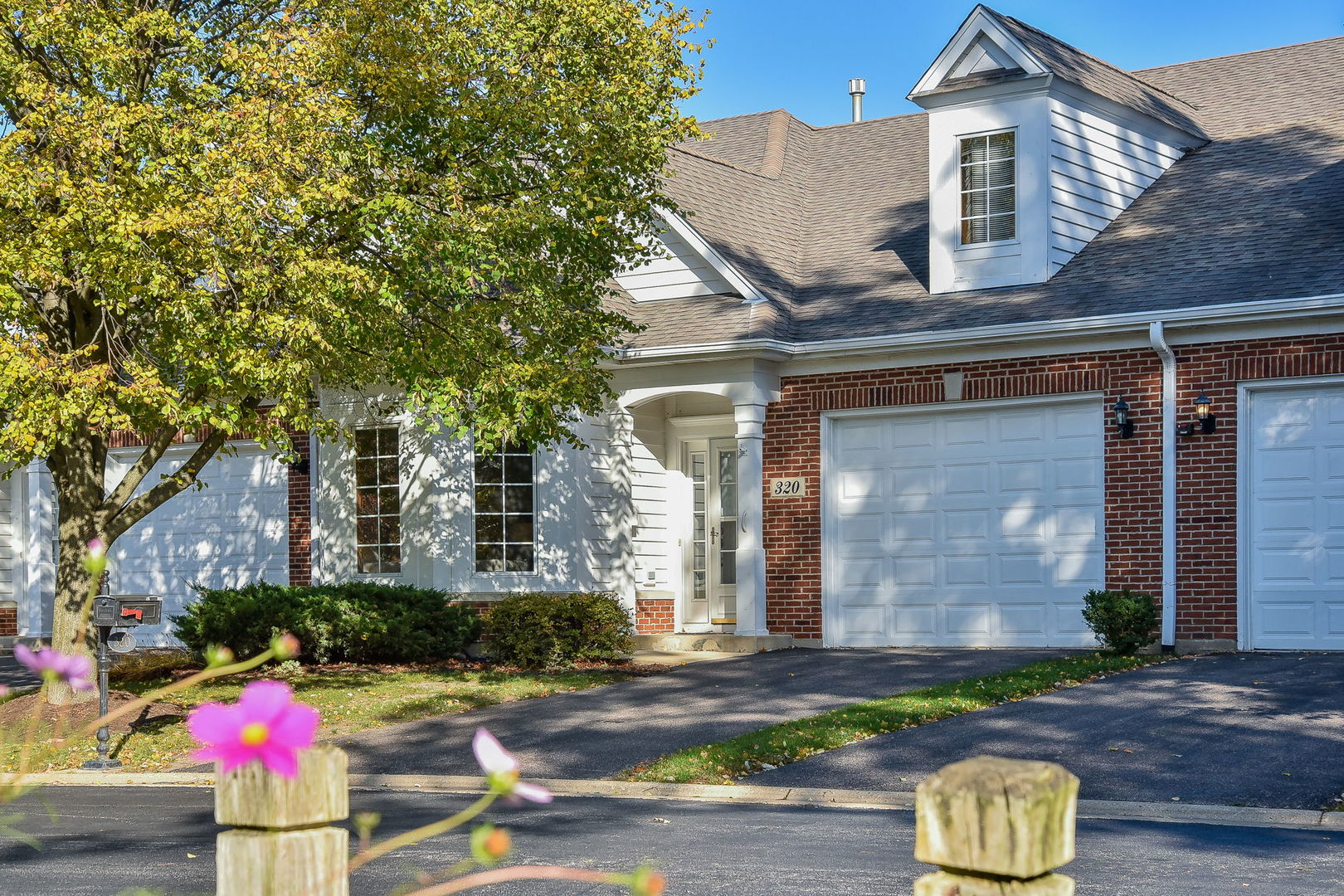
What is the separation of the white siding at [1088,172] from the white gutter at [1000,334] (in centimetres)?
147

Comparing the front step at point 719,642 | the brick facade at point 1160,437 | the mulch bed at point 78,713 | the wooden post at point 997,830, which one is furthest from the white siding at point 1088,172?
the wooden post at point 997,830

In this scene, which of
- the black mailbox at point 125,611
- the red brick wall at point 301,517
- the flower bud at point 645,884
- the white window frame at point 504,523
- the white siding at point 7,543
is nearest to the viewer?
the flower bud at point 645,884

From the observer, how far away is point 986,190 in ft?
57.8

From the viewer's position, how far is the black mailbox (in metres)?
11.7

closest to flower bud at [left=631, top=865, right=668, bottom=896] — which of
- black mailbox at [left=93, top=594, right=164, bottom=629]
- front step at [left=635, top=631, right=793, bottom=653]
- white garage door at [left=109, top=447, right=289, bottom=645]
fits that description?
black mailbox at [left=93, top=594, right=164, bottom=629]

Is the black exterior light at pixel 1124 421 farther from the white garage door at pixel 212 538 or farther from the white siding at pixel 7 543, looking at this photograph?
the white siding at pixel 7 543

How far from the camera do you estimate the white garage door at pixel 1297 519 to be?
14.9m

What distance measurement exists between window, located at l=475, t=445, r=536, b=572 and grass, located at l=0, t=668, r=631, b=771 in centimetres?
212

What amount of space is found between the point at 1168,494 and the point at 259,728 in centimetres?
1494

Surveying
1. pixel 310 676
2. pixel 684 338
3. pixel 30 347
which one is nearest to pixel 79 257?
pixel 30 347

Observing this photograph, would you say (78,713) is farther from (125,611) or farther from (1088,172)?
(1088,172)

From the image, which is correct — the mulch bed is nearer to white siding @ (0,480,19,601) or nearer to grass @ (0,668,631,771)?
grass @ (0,668,631,771)

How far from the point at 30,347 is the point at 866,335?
8.78m

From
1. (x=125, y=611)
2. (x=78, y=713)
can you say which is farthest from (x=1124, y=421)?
(x=78, y=713)
